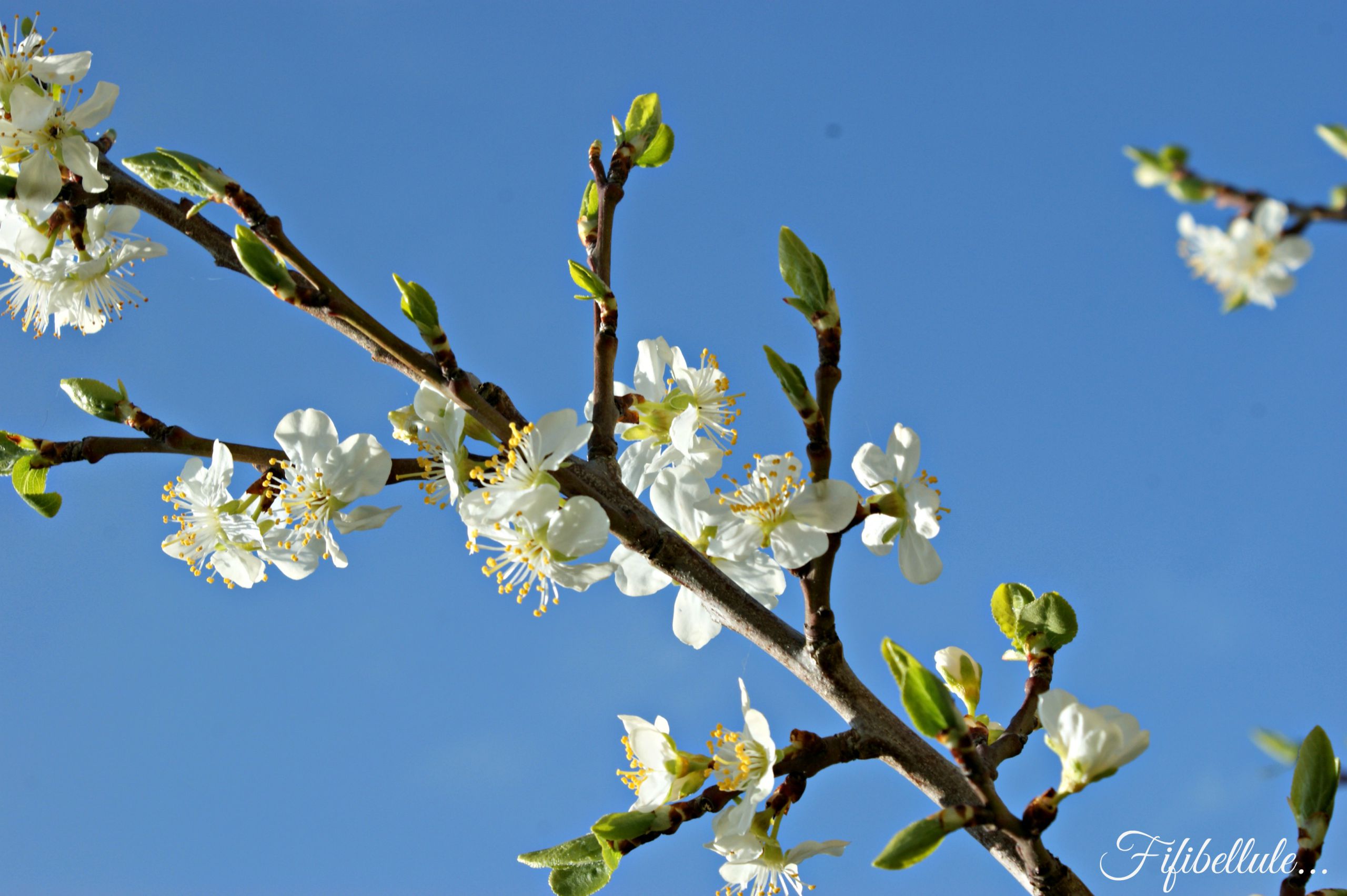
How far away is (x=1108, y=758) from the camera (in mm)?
1237

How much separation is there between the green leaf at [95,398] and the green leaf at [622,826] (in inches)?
43.0

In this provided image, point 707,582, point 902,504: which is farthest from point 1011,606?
point 707,582

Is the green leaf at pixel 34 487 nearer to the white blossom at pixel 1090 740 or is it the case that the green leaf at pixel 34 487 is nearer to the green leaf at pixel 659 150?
the green leaf at pixel 659 150

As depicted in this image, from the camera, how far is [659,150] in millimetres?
1845

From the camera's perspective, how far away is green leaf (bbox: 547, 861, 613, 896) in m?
1.48

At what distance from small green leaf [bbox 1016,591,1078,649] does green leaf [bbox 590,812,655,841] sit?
70 cm

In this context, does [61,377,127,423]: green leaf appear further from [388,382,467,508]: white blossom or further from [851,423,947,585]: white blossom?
[851,423,947,585]: white blossom

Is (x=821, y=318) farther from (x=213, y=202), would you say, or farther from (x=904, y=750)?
(x=213, y=202)

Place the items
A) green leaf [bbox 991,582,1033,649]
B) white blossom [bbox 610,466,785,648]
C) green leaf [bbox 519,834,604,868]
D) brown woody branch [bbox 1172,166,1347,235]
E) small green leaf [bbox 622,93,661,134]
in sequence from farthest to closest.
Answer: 1. small green leaf [bbox 622,93,661,134]
2. green leaf [bbox 991,582,1033,649]
3. white blossom [bbox 610,466,785,648]
4. green leaf [bbox 519,834,604,868]
5. brown woody branch [bbox 1172,166,1347,235]

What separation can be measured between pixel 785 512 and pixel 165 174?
1147 mm

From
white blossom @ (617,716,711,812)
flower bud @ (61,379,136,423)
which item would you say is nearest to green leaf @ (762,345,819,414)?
white blossom @ (617,716,711,812)

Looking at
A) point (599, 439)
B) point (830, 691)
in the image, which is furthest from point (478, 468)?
point (830, 691)

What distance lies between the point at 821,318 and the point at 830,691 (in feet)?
1.73

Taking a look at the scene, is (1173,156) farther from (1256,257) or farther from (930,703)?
(930,703)
